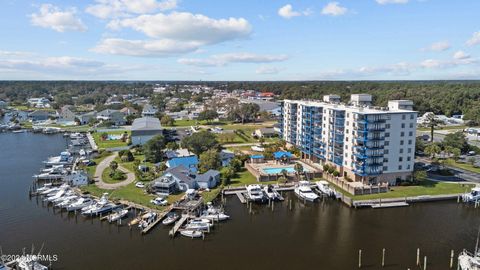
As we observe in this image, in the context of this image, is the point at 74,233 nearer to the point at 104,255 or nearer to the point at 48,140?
the point at 104,255

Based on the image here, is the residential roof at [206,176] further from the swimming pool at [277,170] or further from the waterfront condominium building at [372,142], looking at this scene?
the waterfront condominium building at [372,142]

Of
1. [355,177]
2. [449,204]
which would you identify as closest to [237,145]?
[355,177]

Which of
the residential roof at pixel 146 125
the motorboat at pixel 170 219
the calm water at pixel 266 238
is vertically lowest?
the calm water at pixel 266 238

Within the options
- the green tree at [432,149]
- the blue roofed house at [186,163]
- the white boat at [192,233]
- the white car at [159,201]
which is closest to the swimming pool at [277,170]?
the blue roofed house at [186,163]

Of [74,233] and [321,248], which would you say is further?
[74,233]

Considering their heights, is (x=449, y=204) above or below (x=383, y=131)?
below

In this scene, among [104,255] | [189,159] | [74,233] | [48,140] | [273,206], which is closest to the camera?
[104,255]

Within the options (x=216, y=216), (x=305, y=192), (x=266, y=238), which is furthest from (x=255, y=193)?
(x=266, y=238)
